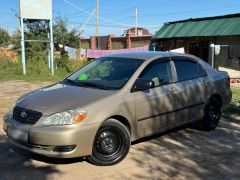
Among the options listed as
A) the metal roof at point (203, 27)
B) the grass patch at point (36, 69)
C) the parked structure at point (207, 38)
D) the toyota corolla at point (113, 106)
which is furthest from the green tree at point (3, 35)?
the toyota corolla at point (113, 106)

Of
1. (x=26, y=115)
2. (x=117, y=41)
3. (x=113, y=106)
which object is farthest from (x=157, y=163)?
(x=117, y=41)

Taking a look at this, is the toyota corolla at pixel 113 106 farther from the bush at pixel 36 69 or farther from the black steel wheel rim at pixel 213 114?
the bush at pixel 36 69

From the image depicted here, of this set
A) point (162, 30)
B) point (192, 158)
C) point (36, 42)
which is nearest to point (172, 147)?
point (192, 158)

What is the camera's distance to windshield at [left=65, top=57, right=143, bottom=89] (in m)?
6.20

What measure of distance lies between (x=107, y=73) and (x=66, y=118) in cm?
147

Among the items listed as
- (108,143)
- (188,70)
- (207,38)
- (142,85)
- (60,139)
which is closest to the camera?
(60,139)

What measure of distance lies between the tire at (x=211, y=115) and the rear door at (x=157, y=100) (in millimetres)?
1142

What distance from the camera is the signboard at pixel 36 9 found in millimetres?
19391

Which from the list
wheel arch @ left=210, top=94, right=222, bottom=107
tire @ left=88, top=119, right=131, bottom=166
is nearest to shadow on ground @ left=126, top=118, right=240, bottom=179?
tire @ left=88, top=119, right=131, bottom=166

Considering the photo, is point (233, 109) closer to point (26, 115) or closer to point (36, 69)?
point (26, 115)

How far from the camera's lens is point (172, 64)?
6.93m

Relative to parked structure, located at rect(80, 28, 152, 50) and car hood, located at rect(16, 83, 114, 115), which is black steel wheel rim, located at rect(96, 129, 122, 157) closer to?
car hood, located at rect(16, 83, 114, 115)

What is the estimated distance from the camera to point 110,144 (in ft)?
18.6

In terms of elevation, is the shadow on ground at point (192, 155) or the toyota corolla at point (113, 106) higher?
the toyota corolla at point (113, 106)
